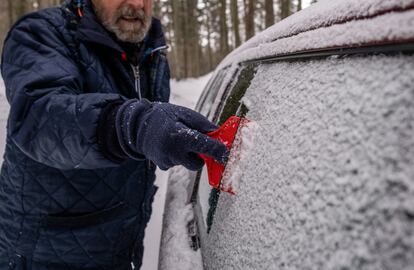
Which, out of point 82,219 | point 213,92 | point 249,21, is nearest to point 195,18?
point 249,21

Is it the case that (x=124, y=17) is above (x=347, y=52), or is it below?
above

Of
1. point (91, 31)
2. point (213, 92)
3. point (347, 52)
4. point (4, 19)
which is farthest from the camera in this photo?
point (4, 19)

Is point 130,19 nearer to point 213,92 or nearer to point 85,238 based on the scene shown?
point 213,92

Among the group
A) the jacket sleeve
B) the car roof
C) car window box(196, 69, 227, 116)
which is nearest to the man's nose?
the jacket sleeve

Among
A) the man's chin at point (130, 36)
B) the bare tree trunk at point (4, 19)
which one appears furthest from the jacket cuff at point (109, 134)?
the bare tree trunk at point (4, 19)

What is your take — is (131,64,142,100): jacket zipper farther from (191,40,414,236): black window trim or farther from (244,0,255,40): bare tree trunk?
(244,0,255,40): bare tree trunk

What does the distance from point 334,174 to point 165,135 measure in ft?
1.79

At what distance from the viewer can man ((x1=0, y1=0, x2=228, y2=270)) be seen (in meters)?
1.06

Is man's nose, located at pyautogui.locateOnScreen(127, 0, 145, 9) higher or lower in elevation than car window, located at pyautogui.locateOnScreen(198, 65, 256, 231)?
higher

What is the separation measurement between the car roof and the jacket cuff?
0.59 metres

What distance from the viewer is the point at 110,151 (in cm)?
110

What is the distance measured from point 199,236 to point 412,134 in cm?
102

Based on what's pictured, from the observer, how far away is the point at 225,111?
1.59 metres

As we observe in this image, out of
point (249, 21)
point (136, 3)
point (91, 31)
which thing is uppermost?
point (249, 21)
